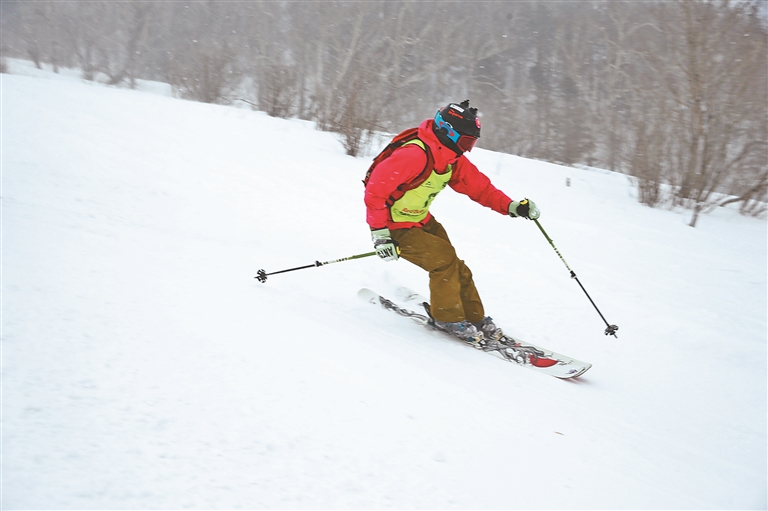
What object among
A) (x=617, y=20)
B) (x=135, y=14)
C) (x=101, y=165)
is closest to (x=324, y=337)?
(x=101, y=165)

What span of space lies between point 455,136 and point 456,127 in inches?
2.4

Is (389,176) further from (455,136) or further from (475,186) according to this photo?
(475,186)

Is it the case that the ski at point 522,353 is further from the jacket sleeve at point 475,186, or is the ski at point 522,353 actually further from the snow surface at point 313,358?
the jacket sleeve at point 475,186

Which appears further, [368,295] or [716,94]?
[716,94]

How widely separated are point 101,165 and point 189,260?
2842 mm

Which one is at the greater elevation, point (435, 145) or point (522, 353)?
point (435, 145)

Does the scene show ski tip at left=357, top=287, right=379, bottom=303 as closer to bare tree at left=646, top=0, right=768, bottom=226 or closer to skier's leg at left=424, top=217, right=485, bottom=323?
skier's leg at left=424, top=217, right=485, bottom=323

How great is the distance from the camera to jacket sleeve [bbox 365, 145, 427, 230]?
323cm

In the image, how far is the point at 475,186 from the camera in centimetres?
376

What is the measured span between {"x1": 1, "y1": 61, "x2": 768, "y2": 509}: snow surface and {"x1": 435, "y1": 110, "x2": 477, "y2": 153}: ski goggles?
4.27ft

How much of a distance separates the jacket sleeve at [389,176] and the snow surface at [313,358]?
2.43 feet

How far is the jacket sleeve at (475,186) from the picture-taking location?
3.70 metres

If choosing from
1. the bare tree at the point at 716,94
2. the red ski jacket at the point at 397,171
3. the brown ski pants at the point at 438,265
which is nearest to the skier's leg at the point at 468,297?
the brown ski pants at the point at 438,265

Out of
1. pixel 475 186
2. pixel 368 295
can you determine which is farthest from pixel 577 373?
pixel 368 295
